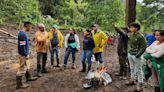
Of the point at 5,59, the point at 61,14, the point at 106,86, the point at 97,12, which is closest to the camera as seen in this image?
the point at 106,86

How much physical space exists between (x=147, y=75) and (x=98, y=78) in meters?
2.05

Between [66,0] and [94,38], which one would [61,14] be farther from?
[94,38]

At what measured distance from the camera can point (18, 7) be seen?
67.3ft

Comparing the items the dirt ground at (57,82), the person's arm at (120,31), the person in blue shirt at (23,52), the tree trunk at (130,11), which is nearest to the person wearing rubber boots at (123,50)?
the person's arm at (120,31)

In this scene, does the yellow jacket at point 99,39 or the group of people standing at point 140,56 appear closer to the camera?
the group of people standing at point 140,56

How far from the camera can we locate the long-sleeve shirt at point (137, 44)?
27.9ft

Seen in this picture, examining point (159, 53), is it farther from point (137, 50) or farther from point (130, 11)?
point (130, 11)

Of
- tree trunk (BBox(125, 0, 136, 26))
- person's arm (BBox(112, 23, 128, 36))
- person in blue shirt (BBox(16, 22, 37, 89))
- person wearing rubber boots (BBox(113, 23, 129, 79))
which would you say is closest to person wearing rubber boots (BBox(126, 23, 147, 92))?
person's arm (BBox(112, 23, 128, 36))

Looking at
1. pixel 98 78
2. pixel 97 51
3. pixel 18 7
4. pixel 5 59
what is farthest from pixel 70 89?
pixel 18 7

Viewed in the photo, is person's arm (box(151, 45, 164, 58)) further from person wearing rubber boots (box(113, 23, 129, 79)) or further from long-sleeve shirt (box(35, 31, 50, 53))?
long-sleeve shirt (box(35, 31, 50, 53))

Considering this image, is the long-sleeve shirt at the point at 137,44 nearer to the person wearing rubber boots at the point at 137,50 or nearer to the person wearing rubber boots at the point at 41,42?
the person wearing rubber boots at the point at 137,50

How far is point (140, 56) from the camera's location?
857 centimetres

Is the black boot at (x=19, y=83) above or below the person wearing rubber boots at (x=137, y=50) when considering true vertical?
below

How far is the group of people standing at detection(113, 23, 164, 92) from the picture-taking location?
23.0 ft
